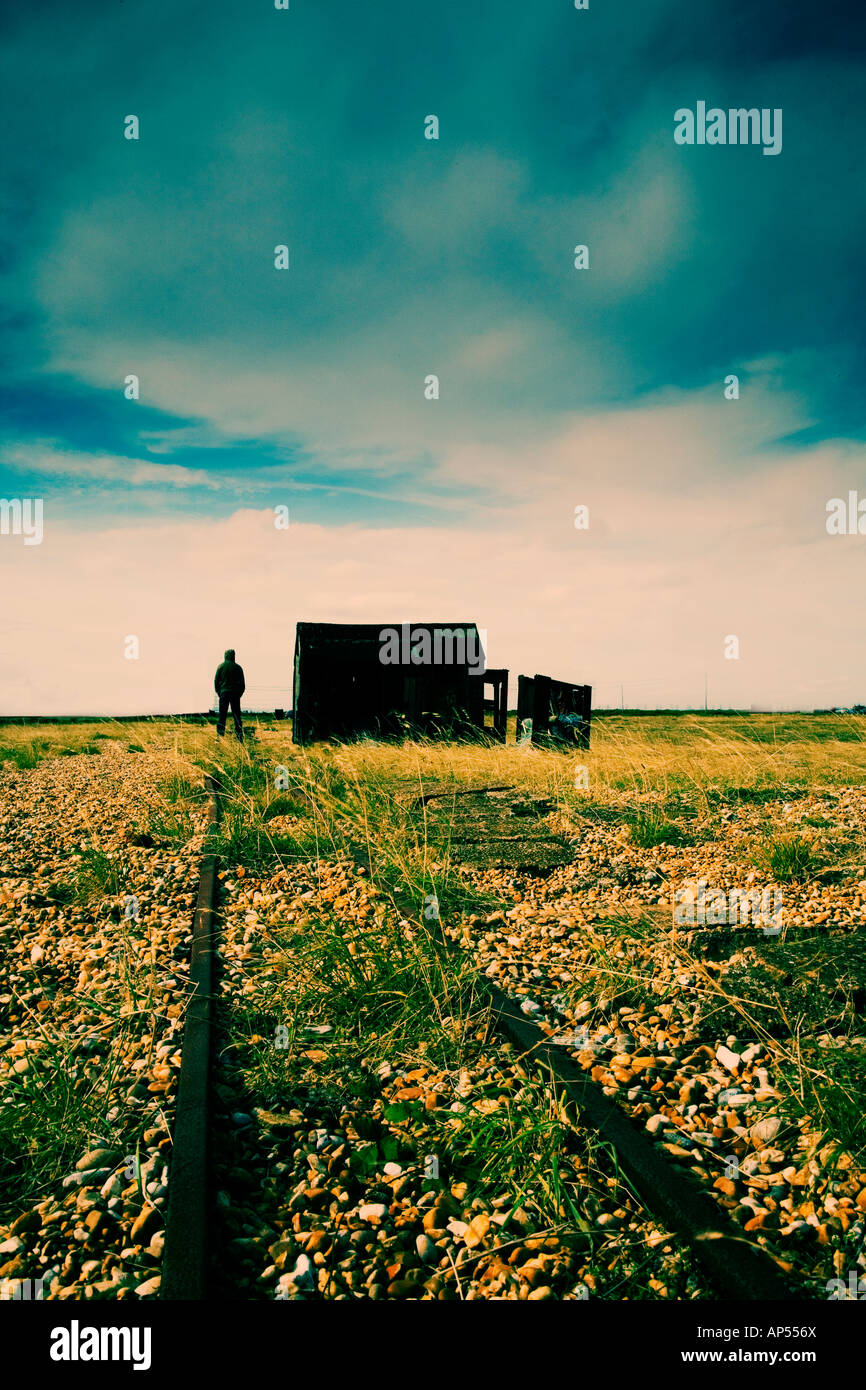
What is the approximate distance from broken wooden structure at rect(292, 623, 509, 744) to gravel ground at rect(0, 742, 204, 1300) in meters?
10.4

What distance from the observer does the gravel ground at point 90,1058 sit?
2023mm

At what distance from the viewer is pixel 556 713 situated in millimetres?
12867

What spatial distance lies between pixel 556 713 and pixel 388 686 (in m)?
5.21

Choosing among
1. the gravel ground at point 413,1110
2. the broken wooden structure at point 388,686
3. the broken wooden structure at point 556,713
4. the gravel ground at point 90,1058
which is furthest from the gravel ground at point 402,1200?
the broken wooden structure at point 388,686

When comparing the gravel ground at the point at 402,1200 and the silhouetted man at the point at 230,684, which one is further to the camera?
the silhouetted man at the point at 230,684

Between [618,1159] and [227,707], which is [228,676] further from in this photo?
[618,1159]

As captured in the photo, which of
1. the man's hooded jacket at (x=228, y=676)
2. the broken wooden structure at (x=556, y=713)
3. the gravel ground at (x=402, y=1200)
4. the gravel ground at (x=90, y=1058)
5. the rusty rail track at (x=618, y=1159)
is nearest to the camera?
the rusty rail track at (x=618, y=1159)

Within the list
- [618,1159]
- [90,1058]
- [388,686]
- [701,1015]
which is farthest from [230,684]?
[618,1159]

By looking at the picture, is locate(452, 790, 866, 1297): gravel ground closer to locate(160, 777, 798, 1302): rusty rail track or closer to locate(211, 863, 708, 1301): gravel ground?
locate(160, 777, 798, 1302): rusty rail track

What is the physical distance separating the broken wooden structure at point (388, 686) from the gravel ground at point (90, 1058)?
10390mm

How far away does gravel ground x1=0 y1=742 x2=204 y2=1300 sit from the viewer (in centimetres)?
202

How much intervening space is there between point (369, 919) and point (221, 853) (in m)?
2.23

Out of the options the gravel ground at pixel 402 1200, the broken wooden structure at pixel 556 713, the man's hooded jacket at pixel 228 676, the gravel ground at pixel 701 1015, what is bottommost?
the gravel ground at pixel 402 1200

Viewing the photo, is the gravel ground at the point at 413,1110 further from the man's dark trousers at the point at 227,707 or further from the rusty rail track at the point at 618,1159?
the man's dark trousers at the point at 227,707
